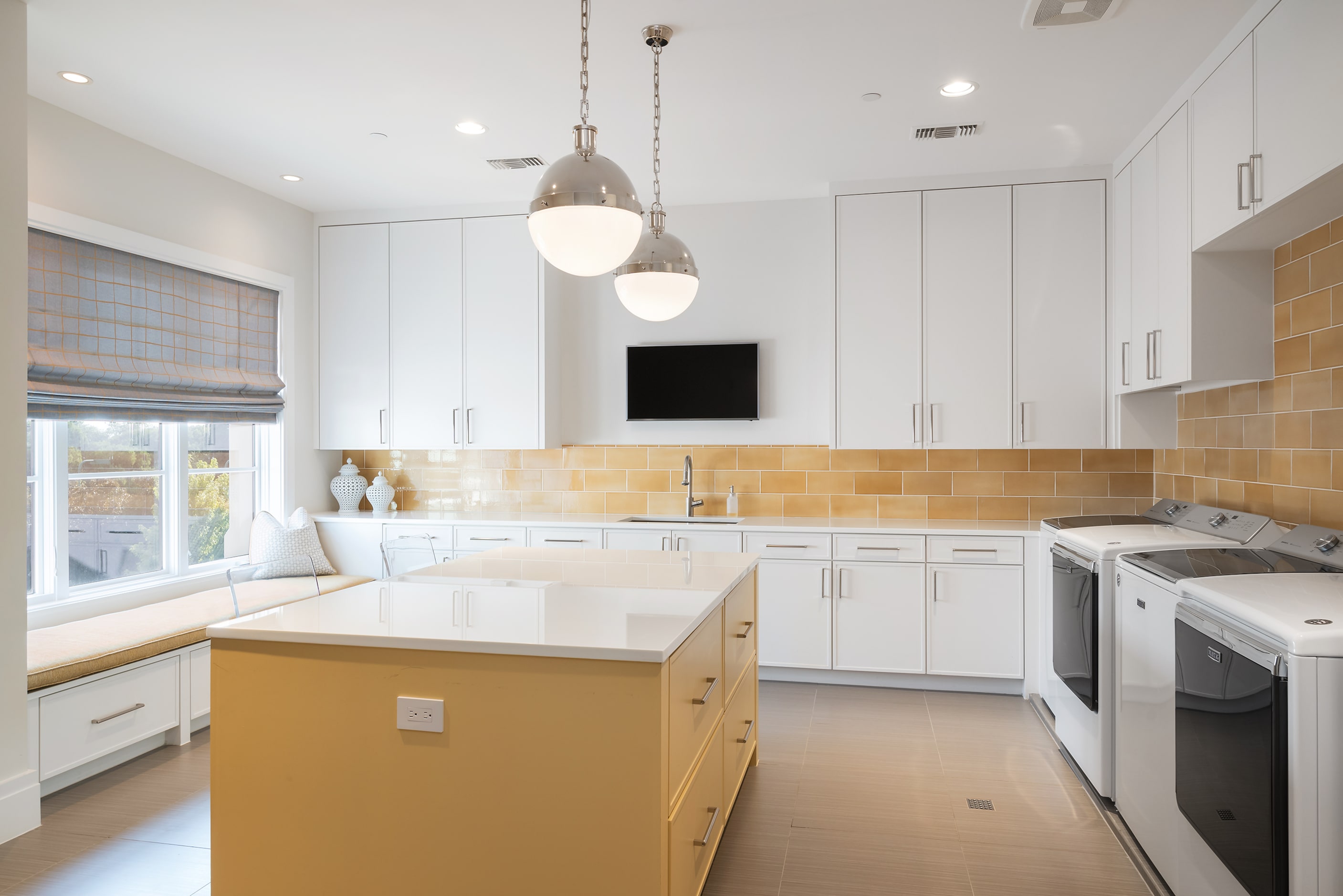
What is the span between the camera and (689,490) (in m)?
4.75

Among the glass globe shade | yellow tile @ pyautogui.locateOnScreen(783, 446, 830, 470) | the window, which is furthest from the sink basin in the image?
the glass globe shade

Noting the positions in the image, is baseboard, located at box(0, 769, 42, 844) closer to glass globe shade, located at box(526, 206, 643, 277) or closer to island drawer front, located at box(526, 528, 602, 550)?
island drawer front, located at box(526, 528, 602, 550)

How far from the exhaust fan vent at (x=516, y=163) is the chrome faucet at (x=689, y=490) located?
1796 millimetres

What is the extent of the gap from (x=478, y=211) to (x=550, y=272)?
54 cm

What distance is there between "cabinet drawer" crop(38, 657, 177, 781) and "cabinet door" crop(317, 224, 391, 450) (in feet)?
6.22

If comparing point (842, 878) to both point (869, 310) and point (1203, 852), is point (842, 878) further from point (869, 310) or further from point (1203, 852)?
point (869, 310)

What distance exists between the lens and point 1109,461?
4.38m

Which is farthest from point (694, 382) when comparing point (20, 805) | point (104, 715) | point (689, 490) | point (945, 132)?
point (20, 805)

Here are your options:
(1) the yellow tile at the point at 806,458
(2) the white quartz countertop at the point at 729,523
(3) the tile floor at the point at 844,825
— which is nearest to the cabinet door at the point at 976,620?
(2) the white quartz countertop at the point at 729,523

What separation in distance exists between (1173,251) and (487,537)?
139 inches

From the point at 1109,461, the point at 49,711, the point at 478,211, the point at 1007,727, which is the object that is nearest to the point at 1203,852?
the point at 1007,727

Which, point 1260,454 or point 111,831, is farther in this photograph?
point 1260,454

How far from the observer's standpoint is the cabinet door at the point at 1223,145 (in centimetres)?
255

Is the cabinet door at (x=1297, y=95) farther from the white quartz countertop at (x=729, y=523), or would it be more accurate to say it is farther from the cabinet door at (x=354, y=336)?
the cabinet door at (x=354, y=336)
